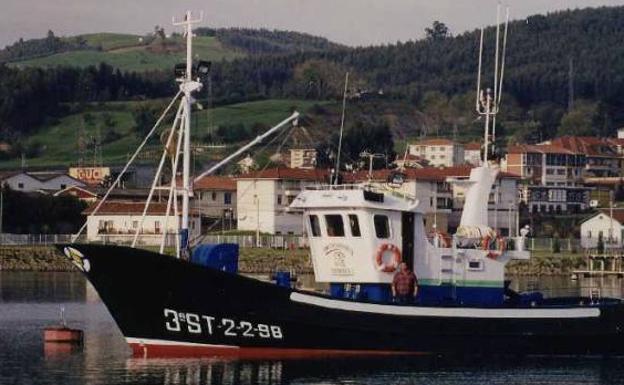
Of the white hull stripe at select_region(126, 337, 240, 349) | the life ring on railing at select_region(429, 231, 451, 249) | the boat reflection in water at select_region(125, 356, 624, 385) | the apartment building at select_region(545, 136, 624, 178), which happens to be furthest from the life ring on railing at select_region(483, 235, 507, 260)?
the apartment building at select_region(545, 136, 624, 178)

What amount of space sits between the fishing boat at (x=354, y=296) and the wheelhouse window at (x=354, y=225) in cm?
4

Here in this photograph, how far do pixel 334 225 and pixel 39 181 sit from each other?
346 ft

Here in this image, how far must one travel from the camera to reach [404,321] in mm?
48062

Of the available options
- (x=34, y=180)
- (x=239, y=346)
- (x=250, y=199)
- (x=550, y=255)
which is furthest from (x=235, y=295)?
(x=34, y=180)

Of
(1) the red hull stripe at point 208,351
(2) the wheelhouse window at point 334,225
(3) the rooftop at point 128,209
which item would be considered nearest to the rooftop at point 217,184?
(3) the rooftop at point 128,209

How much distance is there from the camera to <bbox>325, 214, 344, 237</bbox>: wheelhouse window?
4884cm

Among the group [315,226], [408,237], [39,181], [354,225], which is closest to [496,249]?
[408,237]

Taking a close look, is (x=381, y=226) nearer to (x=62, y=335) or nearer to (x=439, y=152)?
(x=62, y=335)

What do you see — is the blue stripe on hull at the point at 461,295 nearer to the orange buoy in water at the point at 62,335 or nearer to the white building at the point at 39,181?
the orange buoy in water at the point at 62,335

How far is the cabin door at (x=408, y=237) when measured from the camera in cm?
4909

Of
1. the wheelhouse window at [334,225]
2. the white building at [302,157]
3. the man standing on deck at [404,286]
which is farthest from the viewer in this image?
the white building at [302,157]

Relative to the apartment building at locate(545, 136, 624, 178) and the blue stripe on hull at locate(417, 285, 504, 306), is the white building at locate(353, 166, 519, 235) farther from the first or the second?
the blue stripe on hull at locate(417, 285, 504, 306)

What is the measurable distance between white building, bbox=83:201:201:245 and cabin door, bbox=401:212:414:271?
214 ft

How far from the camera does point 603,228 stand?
13488cm
